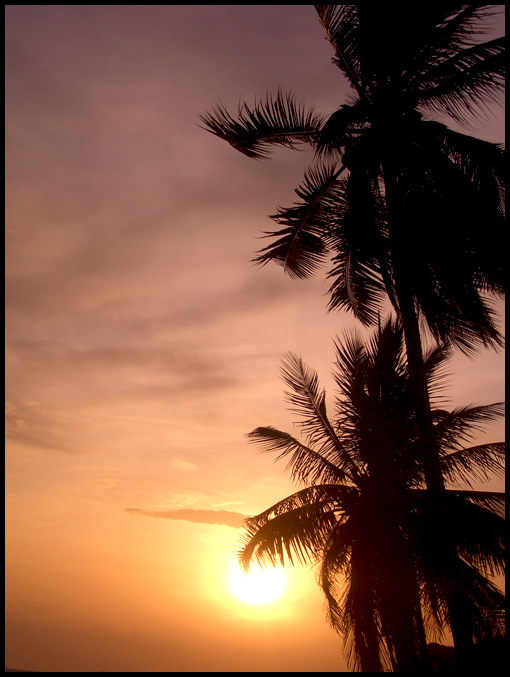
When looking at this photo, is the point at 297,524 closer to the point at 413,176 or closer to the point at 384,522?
the point at 384,522

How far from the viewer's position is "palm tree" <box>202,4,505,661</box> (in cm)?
954

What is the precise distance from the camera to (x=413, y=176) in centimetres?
1021

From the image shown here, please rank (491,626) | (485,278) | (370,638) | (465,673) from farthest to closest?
(485,278) → (370,638) → (491,626) → (465,673)

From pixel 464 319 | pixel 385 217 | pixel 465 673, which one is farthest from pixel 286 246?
A: pixel 465 673

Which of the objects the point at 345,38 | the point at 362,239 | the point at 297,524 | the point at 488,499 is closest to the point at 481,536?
the point at 488,499

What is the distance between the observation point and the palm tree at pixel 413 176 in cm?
954

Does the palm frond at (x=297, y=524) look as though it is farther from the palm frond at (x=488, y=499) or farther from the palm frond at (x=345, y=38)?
the palm frond at (x=345, y=38)

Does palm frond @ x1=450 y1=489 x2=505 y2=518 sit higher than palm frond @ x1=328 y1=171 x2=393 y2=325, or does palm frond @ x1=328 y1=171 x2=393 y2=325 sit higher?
palm frond @ x1=328 y1=171 x2=393 y2=325

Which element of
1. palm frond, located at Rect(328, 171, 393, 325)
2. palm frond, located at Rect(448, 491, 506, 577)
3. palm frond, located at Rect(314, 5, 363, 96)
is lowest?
palm frond, located at Rect(448, 491, 506, 577)

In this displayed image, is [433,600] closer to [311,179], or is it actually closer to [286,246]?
[286,246]

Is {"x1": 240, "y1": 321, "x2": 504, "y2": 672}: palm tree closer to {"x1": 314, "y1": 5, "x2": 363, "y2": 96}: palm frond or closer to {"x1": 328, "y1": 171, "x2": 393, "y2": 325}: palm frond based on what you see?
{"x1": 328, "y1": 171, "x2": 393, "y2": 325}: palm frond

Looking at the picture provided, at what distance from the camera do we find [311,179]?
11320 mm

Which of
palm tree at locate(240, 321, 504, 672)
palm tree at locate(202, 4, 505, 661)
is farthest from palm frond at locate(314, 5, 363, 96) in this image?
palm tree at locate(240, 321, 504, 672)

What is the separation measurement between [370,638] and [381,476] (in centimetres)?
278
